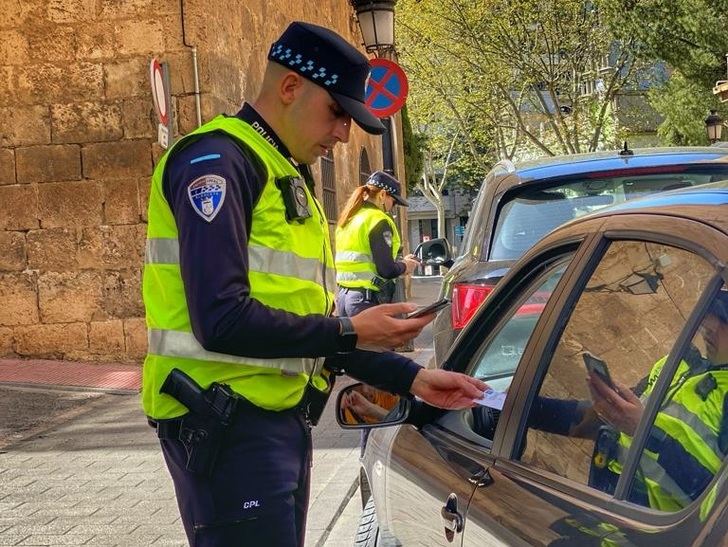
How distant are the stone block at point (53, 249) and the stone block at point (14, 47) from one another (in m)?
1.73

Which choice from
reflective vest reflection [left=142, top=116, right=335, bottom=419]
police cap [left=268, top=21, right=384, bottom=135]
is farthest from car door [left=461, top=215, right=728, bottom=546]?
police cap [left=268, top=21, right=384, bottom=135]

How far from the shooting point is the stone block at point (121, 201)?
457 inches

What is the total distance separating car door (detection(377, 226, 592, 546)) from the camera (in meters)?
2.56

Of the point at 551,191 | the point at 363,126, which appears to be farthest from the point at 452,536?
the point at 551,191

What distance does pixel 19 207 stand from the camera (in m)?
11.8

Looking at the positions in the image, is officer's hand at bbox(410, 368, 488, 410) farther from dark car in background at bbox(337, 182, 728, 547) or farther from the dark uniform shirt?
the dark uniform shirt

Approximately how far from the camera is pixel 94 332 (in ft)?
38.4

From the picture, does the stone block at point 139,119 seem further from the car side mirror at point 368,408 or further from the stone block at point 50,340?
the car side mirror at point 368,408

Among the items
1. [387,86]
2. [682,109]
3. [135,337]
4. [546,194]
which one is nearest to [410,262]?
[546,194]

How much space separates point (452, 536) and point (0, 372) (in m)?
9.25

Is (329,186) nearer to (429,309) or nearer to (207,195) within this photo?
(429,309)

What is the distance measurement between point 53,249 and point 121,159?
1.13 meters

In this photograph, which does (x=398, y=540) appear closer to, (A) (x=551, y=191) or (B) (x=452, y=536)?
(B) (x=452, y=536)

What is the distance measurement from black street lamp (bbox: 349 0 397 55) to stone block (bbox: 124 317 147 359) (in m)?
3.93
